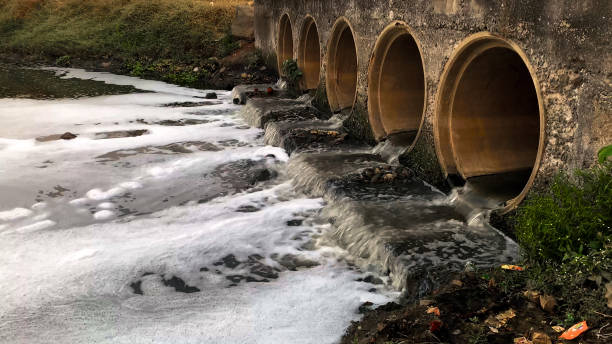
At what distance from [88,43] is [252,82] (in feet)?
34.3

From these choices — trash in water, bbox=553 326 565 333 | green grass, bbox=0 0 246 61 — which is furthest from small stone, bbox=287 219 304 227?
green grass, bbox=0 0 246 61

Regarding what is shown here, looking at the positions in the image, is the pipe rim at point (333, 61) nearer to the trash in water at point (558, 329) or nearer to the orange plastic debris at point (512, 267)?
the orange plastic debris at point (512, 267)

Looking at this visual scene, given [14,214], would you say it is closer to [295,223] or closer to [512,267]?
[295,223]

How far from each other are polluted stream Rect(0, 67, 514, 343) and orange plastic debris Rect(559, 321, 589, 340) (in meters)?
1.60

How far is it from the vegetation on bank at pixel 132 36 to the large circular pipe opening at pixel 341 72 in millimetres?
7592

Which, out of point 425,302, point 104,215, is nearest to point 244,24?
point 104,215

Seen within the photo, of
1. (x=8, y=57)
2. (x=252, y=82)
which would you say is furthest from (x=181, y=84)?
(x=8, y=57)

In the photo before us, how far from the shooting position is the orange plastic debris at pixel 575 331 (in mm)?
3445

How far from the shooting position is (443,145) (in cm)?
688

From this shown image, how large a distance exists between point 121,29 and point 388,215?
21.2 meters

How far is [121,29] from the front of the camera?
24.1m

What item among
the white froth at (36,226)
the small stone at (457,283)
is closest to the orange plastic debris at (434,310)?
the small stone at (457,283)

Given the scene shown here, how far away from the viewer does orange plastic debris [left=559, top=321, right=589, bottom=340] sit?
3.45 meters

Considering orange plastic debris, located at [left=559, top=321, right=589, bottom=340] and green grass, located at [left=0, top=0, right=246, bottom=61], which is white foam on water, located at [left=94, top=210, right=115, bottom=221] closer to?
orange plastic debris, located at [left=559, top=321, right=589, bottom=340]
